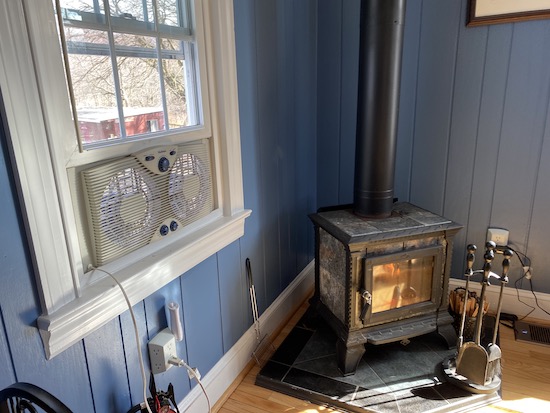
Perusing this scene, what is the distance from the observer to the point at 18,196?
92 centimetres

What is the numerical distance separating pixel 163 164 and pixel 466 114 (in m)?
1.60

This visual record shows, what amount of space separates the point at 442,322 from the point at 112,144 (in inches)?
61.7

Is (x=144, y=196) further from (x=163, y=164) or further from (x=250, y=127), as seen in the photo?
(x=250, y=127)

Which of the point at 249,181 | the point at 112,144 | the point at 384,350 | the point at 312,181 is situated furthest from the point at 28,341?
the point at 312,181

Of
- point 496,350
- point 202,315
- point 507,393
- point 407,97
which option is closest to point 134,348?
point 202,315

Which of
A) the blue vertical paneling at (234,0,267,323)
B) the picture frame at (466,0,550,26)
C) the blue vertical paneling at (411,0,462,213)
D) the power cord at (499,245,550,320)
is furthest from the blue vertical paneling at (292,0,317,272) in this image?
the power cord at (499,245,550,320)

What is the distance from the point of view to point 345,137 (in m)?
2.44

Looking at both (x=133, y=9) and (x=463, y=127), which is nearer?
(x=133, y=9)

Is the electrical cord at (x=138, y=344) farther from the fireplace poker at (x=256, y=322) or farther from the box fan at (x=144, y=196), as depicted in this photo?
the fireplace poker at (x=256, y=322)

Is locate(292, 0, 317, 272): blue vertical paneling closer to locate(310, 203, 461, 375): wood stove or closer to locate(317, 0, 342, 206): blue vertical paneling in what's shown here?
locate(317, 0, 342, 206): blue vertical paneling

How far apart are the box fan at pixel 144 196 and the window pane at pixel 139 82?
10cm

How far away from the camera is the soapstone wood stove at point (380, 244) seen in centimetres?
172

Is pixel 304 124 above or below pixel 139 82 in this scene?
below

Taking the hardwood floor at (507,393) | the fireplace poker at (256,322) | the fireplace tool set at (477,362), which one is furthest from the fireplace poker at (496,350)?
the fireplace poker at (256,322)
